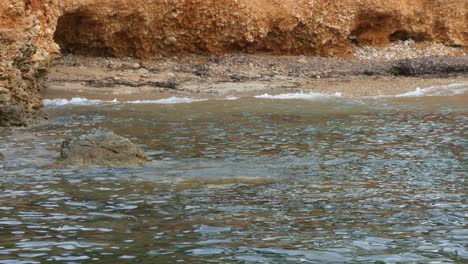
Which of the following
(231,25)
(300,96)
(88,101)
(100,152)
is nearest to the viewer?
(100,152)

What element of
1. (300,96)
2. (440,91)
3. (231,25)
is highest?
(231,25)

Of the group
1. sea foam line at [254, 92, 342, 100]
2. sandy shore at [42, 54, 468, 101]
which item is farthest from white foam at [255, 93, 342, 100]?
sandy shore at [42, 54, 468, 101]

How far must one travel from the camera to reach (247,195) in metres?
8.47

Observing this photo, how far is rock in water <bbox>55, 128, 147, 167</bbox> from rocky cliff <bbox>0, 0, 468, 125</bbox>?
20.1 ft

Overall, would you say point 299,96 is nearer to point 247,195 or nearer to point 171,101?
point 171,101

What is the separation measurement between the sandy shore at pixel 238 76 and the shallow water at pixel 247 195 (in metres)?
3.87

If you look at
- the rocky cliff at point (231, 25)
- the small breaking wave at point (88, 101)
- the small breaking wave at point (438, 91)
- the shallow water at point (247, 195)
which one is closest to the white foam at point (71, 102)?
the small breaking wave at point (88, 101)

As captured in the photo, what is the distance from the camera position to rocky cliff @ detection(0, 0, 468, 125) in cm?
2055

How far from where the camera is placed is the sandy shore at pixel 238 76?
1866cm

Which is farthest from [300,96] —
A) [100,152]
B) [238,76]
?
[100,152]

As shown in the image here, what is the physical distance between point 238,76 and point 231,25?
2.39 meters

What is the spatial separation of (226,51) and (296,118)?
25.8 feet

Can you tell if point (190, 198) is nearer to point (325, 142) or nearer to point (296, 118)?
point (325, 142)

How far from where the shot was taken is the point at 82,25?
824 inches
